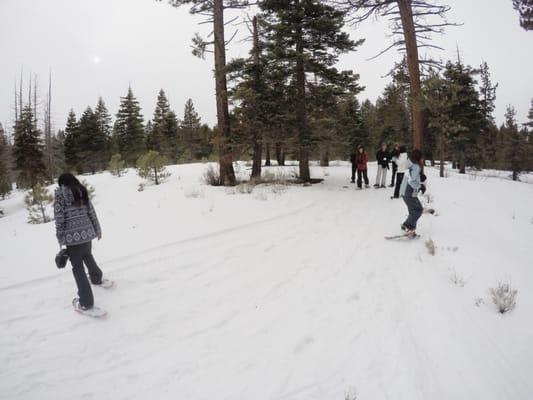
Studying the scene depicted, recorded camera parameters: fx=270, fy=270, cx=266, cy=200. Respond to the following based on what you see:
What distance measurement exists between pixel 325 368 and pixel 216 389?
1.13 metres

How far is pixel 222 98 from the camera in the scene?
1090 centimetres

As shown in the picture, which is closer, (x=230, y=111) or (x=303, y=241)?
(x=303, y=241)

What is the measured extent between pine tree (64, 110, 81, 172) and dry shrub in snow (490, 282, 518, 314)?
4740 centimetres

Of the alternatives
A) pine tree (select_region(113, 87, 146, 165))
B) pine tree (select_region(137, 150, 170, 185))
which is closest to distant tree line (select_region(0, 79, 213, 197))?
pine tree (select_region(113, 87, 146, 165))

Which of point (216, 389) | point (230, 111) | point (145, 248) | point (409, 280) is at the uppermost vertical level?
point (230, 111)

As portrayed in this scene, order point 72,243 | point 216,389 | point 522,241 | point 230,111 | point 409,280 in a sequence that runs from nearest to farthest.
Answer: point 216,389
point 72,243
point 409,280
point 522,241
point 230,111

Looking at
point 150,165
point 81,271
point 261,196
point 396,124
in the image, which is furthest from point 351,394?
point 396,124

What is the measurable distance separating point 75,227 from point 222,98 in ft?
27.7

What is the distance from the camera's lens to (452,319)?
342 cm

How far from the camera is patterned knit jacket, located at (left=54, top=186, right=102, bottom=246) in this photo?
3.71 metres

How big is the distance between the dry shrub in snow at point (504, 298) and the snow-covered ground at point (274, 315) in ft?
0.35

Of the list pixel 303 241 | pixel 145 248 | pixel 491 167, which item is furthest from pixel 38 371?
pixel 491 167

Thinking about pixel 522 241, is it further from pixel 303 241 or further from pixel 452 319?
pixel 303 241

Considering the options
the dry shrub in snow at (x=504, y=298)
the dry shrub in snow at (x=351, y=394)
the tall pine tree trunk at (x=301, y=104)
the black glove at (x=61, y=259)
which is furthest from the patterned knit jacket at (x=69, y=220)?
the tall pine tree trunk at (x=301, y=104)
